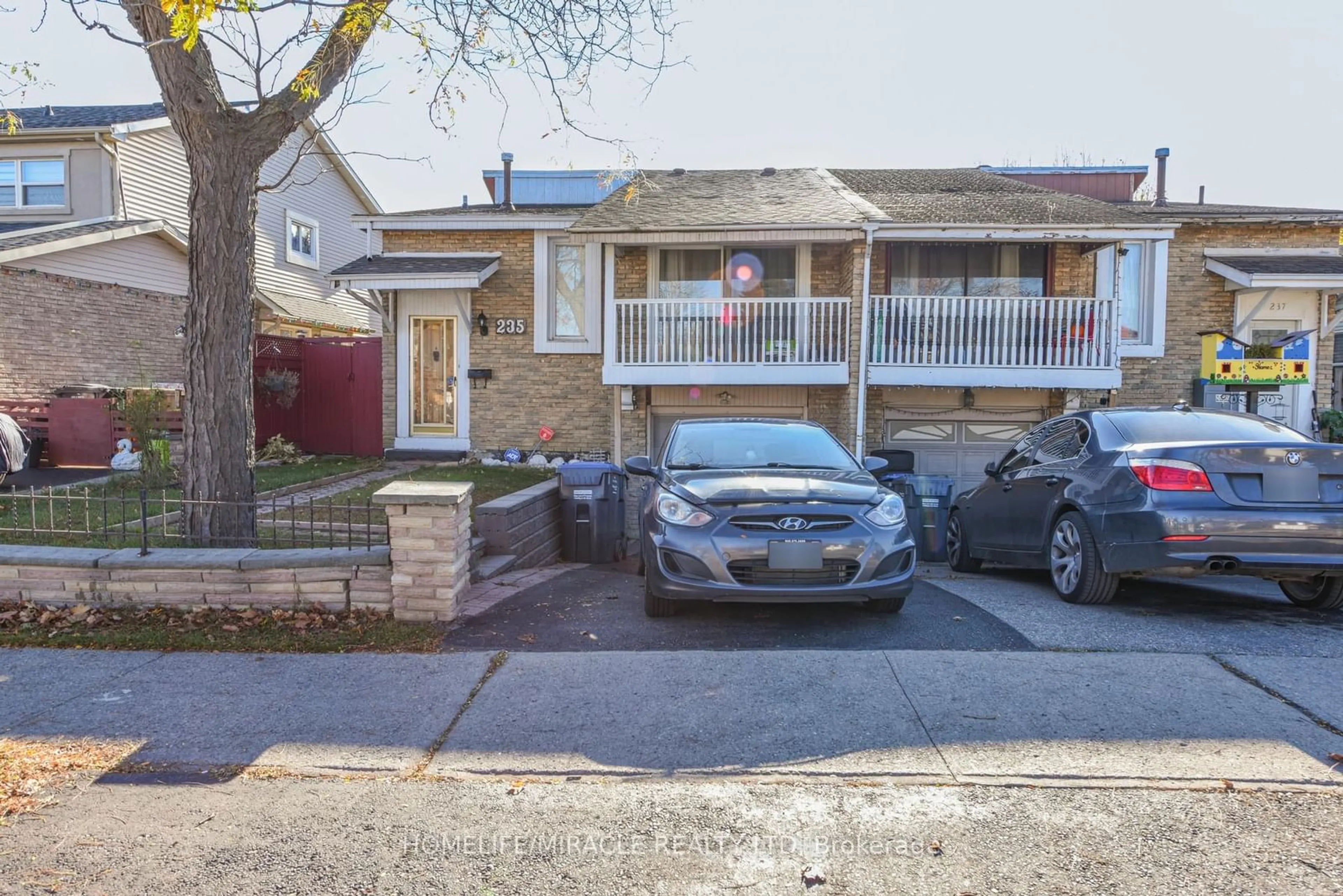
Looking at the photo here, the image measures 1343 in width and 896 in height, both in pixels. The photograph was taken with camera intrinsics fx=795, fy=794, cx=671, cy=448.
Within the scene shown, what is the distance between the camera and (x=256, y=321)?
1706 cm

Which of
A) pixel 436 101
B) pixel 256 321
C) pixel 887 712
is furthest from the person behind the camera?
pixel 256 321

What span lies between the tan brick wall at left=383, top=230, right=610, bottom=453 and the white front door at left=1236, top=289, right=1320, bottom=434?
34.8 ft

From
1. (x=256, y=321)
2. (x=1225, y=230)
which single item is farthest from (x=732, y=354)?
(x=256, y=321)

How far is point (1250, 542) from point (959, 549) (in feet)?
10.2

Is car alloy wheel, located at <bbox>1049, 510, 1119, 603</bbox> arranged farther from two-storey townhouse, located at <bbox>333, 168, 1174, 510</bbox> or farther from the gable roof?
the gable roof

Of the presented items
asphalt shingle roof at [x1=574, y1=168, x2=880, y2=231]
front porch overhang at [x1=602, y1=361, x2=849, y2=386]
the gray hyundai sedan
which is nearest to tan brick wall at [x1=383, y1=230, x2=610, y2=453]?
front porch overhang at [x1=602, y1=361, x2=849, y2=386]

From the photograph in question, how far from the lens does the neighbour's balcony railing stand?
1179cm

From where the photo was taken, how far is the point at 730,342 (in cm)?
1212

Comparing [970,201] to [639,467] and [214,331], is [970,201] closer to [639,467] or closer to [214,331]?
[639,467]

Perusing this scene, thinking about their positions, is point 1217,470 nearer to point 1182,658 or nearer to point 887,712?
point 1182,658

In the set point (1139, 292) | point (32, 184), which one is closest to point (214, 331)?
point (1139, 292)

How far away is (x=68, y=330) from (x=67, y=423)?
10.7 ft

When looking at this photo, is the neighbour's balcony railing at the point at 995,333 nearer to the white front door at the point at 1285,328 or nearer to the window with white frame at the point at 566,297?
the white front door at the point at 1285,328

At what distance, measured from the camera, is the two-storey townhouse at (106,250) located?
1284 centimetres
